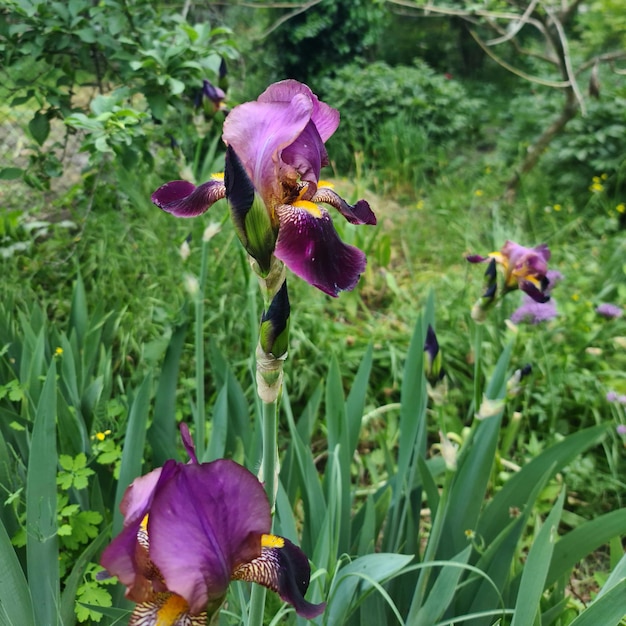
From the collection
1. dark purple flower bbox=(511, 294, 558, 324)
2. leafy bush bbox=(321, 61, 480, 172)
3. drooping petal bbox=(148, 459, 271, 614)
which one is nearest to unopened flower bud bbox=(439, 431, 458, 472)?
drooping petal bbox=(148, 459, 271, 614)

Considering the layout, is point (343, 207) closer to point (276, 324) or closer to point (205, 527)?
point (276, 324)

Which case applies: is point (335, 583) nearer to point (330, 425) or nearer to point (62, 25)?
point (330, 425)

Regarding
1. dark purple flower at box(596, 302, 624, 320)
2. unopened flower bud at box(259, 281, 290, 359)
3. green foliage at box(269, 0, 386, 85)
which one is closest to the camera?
unopened flower bud at box(259, 281, 290, 359)

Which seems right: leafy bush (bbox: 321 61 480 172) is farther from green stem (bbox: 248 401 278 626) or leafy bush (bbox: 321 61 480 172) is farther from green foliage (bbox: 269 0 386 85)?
green stem (bbox: 248 401 278 626)

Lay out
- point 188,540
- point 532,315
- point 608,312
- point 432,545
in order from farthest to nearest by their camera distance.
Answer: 1. point 608,312
2. point 532,315
3. point 432,545
4. point 188,540

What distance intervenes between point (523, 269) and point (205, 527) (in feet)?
3.38

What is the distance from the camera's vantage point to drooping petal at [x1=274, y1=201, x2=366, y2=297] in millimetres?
565

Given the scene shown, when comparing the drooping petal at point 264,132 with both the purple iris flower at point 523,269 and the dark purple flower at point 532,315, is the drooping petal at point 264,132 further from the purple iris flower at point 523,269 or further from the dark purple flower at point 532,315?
the dark purple flower at point 532,315

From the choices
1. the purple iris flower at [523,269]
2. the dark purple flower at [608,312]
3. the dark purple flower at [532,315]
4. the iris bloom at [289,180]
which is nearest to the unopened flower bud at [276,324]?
the iris bloom at [289,180]

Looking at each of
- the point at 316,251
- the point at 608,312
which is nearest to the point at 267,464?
the point at 316,251

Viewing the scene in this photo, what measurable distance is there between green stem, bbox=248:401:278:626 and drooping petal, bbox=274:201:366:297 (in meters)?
0.18

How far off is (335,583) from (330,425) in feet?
1.64

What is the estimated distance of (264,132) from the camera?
0.61 m

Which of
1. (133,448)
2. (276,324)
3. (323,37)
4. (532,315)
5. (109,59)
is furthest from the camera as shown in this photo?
(323,37)
